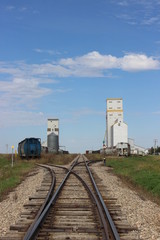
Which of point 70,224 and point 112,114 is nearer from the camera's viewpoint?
point 70,224

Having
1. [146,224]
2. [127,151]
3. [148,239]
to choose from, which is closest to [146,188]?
[146,224]

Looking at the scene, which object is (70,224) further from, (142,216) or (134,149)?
(134,149)

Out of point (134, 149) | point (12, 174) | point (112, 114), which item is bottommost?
point (12, 174)

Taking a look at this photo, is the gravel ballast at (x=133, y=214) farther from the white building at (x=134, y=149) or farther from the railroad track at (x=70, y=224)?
the white building at (x=134, y=149)

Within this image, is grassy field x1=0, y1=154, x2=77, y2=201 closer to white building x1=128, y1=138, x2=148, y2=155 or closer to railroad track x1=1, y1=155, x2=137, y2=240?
railroad track x1=1, y1=155, x2=137, y2=240

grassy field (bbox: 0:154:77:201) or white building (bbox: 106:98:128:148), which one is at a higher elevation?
white building (bbox: 106:98:128:148)

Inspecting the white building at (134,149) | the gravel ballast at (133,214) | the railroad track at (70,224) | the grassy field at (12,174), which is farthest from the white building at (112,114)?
the railroad track at (70,224)

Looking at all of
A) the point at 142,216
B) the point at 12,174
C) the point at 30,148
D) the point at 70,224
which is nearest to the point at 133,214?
the point at 142,216

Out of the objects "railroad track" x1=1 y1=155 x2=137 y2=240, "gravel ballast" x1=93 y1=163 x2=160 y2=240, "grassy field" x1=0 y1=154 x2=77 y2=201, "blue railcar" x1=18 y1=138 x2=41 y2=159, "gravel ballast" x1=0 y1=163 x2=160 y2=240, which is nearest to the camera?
"railroad track" x1=1 y1=155 x2=137 y2=240

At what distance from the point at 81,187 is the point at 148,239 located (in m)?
7.35

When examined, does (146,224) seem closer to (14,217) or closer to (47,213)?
(47,213)

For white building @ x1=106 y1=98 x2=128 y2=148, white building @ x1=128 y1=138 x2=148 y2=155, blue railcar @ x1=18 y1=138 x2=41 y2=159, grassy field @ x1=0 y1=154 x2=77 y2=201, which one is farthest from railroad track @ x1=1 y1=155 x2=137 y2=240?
white building @ x1=106 y1=98 x2=128 y2=148

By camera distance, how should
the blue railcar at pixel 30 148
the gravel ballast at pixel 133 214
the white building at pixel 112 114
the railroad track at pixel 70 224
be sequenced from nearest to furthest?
the railroad track at pixel 70 224 → the gravel ballast at pixel 133 214 → the blue railcar at pixel 30 148 → the white building at pixel 112 114

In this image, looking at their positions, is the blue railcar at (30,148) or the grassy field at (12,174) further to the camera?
the blue railcar at (30,148)
